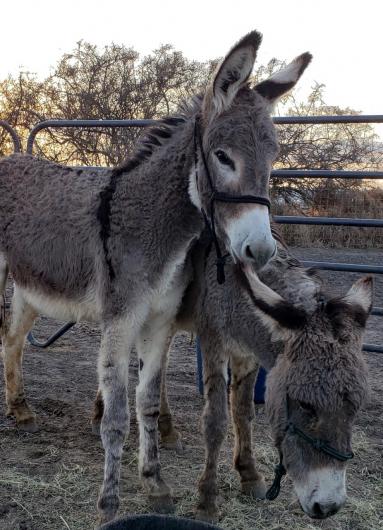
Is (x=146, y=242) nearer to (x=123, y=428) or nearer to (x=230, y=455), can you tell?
(x=123, y=428)

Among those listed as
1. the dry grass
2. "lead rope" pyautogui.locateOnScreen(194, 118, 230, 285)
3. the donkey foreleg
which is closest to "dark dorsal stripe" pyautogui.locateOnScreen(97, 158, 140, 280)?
"lead rope" pyautogui.locateOnScreen(194, 118, 230, 285)

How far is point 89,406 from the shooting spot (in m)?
4.59

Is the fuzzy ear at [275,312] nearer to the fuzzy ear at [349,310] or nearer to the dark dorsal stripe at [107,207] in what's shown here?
the fuzzy ear at [349,310]

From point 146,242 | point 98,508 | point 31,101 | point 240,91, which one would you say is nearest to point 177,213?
point 146,242

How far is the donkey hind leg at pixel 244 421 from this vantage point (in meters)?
3.39

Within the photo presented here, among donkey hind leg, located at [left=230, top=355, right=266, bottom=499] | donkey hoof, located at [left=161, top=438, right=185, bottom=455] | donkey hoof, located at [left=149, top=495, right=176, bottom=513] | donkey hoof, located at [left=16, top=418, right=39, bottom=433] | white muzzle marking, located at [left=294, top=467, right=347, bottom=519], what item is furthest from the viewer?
donkey hoof, located at [left=16, top=418, right=39, bottom=433]

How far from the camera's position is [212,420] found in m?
3.21

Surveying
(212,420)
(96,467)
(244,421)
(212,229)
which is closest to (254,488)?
(244,421)

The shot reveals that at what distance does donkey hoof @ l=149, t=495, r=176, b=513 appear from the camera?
316 cm

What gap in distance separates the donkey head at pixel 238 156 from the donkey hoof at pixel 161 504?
1356mm

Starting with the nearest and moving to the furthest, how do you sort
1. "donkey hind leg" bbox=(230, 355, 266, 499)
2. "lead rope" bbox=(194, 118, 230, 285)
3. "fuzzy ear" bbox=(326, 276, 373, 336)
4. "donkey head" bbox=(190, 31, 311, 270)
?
"fuzzy ear" bbox=(326, 276, 373, 336), "donkey head" bbox=(190, 31, 311, 270), "lead rope" bbox=(194, 118, 230, 285), "donkey hind leg" bbox=(230, 355, 266, 499)

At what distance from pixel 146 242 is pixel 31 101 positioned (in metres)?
11.8

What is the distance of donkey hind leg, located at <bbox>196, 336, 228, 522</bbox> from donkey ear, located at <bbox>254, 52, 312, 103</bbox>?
1.31 meters

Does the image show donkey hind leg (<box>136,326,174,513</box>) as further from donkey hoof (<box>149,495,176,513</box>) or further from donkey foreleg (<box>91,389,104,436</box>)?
donkey foreleg (<box>91,389,104,436</box>)
